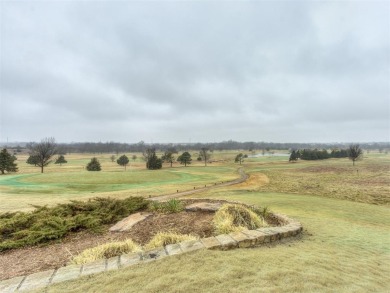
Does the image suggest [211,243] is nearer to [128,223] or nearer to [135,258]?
[135,258]

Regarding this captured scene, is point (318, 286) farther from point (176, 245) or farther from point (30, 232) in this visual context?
point (30, 232)

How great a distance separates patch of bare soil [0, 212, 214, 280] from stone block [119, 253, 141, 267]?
1.44m

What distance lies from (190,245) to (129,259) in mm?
1303

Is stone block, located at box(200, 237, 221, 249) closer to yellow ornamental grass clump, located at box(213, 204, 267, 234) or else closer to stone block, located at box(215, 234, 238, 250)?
stone block, located at box(215, 234, 238, 250)

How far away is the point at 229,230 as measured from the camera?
6.69m

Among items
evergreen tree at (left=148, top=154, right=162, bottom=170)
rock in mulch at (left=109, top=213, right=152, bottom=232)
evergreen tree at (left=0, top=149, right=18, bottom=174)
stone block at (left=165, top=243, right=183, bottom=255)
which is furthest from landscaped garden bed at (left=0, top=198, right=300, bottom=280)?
evergreen tree at (left=148, top=154, right=162, bottom=170)

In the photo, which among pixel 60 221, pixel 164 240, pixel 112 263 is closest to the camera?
pixel 112 263

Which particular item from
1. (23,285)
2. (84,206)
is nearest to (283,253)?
(23,285)

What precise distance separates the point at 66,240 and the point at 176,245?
3699 mm

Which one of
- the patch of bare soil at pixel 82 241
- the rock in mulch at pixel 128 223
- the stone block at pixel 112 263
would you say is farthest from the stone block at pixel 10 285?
the rock in mulch at pixel 128 223

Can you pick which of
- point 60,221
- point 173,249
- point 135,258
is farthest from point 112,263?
point 60,221

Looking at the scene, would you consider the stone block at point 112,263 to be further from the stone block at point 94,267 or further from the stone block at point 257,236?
the stone block at point 257,236

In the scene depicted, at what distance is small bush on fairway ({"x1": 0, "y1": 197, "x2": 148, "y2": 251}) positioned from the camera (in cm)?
717

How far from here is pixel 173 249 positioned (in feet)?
17.7
